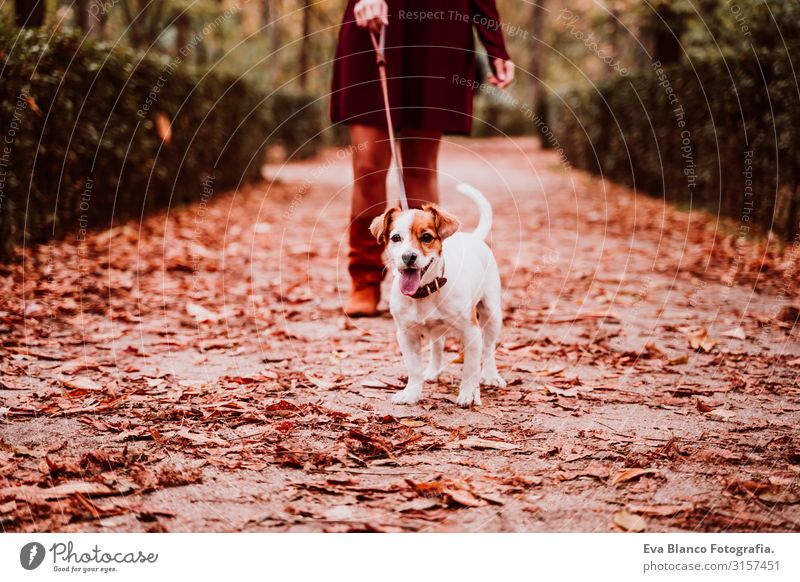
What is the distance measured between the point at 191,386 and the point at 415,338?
1.21m

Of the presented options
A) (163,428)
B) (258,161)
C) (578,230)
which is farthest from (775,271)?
(258,161)

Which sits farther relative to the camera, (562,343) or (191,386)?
(562,343)

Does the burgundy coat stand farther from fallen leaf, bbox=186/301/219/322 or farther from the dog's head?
fallen leaf, bbox=186/301/219/322

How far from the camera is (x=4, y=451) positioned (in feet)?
9.53

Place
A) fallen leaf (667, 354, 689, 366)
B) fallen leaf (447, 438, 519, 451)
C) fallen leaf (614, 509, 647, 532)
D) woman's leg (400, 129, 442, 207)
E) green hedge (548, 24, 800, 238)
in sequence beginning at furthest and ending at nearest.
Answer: green hedge (548, 24, 800, 238) → woman's leg (400, 129, 442, 207) → fallen leaf (667, 354, 689, 366) → fallen leaf (447, 438, 519, 451) → fallen leaf (614, 509, 647, 532)

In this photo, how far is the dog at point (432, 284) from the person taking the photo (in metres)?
3.33

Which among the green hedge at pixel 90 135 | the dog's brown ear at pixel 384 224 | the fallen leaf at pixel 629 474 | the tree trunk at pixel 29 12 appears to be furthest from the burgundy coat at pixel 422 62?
the tree trunk at pixel 29 12

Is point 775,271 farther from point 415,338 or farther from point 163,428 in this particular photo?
point 163,428

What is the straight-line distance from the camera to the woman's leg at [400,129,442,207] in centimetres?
475

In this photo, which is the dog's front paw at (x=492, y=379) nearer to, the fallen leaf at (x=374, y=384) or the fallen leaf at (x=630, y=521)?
the fallen leaf at (x=374, y=384)

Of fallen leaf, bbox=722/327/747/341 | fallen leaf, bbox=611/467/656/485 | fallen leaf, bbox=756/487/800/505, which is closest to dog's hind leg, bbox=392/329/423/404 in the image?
fallen leaf, bbox=611/467/656/485

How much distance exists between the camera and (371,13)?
417 centimetres

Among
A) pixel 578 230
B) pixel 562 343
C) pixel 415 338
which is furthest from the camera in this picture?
pixel 578 230

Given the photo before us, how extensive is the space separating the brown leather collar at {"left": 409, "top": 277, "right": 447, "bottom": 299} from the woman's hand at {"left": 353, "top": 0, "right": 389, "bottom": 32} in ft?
5.17
